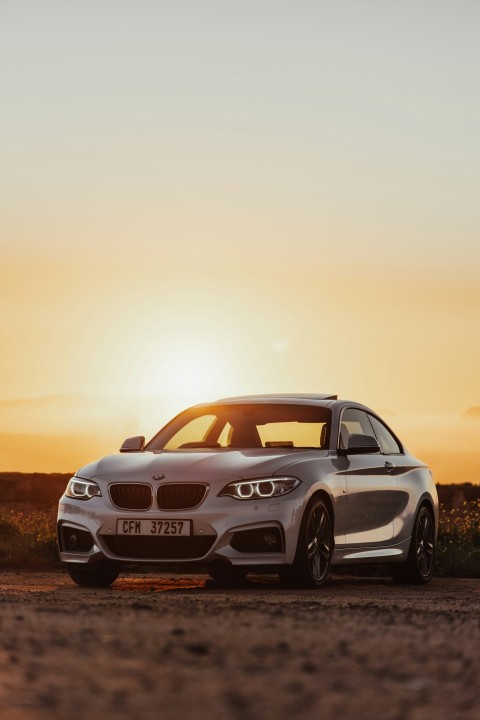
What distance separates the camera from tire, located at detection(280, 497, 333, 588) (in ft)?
37.2

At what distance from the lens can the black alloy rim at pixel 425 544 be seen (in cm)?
1390

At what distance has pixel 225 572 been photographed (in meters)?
12.5

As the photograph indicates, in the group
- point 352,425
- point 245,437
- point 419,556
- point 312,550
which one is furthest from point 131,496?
point 419,556

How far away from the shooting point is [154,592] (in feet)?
37.7

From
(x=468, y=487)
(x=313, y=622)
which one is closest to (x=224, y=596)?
(x=313, y=622)

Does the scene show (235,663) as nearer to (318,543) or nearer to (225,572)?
(318,543)

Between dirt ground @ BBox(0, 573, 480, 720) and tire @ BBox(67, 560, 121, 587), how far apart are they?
5205 millimetres

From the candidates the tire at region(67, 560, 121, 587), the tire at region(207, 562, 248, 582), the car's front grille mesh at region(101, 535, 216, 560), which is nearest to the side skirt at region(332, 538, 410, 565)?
the tire at region(207, 562, 248, 582)

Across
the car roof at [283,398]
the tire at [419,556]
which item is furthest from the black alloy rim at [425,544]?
the car roof at [283,398]

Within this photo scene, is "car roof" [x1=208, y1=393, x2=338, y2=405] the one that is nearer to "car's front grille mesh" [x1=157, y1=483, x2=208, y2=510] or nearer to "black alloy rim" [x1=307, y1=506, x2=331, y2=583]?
"black alloy rim" [x1=307, y1=506, x2=331, y2=583]

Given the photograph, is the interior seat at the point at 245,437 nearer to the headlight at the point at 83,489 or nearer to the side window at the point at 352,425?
the side window at the point at 352,425

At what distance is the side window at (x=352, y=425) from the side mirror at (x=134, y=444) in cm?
187

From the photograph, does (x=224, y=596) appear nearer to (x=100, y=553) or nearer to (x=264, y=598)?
(x=264, y=598)

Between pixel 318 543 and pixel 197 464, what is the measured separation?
1246mm
